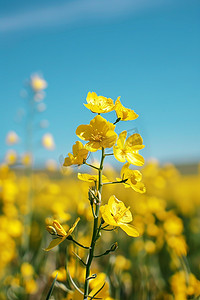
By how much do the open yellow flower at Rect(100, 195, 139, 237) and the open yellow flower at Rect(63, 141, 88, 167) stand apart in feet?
0.63

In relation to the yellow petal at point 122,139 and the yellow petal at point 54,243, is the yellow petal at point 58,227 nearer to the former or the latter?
the yellow petal at point 54,243

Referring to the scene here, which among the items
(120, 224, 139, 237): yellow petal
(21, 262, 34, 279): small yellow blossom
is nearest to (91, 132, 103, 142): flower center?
(120, 224, 139, 237): yellow petal

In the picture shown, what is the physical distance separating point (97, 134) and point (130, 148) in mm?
144

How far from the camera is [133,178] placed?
126cm

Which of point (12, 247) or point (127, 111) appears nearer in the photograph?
point (127, 111)

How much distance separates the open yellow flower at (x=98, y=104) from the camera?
1277 millimetres

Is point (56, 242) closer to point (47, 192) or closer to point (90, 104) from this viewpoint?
point (90, 104)

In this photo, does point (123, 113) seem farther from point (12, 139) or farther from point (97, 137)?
point (12, 139)

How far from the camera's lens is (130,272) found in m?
3.56

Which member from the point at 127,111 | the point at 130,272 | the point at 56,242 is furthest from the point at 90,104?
the point at 130,272

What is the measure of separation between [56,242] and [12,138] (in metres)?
3.39

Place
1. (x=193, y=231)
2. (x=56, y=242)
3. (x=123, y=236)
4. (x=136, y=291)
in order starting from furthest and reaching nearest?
1. (x=193, y=231)
2. (x=123, y=236)
3. (x=136, y=291)
4. (x=56, y=242)

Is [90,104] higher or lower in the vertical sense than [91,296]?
higher

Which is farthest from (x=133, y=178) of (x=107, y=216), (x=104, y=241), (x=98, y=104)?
(x=104, y=241)
